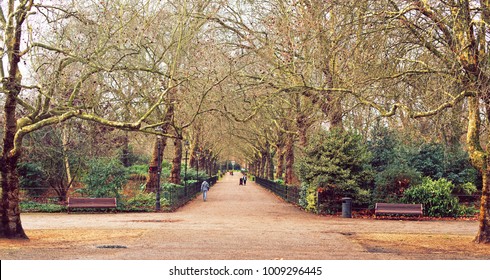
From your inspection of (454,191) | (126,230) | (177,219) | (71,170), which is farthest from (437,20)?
(71,170)

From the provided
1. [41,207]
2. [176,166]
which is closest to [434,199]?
[176,166]

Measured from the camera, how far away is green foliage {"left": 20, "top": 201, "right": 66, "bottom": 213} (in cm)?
2683

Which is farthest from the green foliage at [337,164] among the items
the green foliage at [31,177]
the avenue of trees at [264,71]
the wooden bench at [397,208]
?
the green foliage at [31,177]

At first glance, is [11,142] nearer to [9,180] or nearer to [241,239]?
[9,180]

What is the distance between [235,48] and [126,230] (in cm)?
1154

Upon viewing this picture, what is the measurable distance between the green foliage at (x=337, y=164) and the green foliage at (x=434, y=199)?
2263 millimetres

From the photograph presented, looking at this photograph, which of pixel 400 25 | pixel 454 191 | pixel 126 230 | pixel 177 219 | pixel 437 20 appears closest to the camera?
pixel 437 20

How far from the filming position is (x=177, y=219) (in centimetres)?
2258

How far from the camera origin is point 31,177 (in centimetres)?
3028

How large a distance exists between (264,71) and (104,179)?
33.6 feet

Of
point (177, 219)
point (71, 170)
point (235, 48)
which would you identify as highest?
point (235, 48)

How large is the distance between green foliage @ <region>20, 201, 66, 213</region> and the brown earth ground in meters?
3.79

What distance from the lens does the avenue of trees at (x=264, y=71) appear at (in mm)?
13719

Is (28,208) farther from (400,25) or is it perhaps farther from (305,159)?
(400,25)
